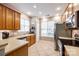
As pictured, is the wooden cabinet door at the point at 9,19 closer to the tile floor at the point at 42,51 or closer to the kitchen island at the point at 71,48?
the tile floor at the point at 42,51

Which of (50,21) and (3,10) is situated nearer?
(3,10)

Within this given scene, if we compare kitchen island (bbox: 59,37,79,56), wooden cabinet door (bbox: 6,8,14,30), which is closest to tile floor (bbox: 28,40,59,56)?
wooden cabinet door (bbox: 6,8,14,30)

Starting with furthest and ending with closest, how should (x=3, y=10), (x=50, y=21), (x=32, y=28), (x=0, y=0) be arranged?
(x=50, y=21)
(x=32, y=28)
(x=3, y=10)
(x=0, y=0)

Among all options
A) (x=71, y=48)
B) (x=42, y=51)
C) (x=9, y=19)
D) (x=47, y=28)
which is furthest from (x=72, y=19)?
(x=47, y=28)

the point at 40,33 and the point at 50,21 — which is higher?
the point at 50,21

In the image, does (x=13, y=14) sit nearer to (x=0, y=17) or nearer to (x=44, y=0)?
(x=0, y=17)

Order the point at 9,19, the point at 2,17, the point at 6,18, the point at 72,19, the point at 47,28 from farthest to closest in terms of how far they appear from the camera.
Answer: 1. the point at 47,28
2. the point at 9,19
3. the point at 6,18
4. the point at 2,17
5. the point at 72,19

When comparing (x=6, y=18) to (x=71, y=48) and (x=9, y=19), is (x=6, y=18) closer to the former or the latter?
(x=9, y=19)

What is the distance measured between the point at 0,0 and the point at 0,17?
10.4 ft

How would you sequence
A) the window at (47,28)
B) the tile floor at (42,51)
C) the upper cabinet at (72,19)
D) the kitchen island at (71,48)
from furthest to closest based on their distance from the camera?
1. the window at (47,28)
2. the tile floor at (42,51)
3. the upper cabinet at (72,19)
4. the kitchen island at (71,48)

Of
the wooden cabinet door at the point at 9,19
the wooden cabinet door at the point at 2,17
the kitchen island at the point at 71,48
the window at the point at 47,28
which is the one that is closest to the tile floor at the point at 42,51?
the wooden cabinet door at the point at 9,19

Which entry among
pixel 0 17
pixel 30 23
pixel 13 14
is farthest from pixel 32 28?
pixel 0 17

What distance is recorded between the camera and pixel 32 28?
9.27m

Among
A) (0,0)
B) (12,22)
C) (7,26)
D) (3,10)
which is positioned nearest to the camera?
(0,0)
